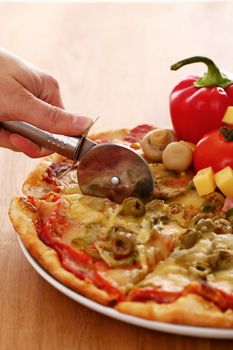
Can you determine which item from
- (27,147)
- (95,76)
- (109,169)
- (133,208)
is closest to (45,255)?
(133,208)

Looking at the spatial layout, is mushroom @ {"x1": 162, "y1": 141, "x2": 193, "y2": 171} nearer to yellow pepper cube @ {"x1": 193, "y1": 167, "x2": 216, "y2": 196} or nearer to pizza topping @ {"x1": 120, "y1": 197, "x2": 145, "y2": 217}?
yellow pepper cube @ {"x1": 193, "y1": 167, "x2": 216, "y2": 196}

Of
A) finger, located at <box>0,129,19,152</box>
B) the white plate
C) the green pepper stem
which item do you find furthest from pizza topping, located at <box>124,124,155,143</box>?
the white plate

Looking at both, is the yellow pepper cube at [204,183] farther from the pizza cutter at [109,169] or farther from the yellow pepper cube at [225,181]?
the pizza cutter at [109,169]

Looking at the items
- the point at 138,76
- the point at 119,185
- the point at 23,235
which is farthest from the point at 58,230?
the point at 138,76

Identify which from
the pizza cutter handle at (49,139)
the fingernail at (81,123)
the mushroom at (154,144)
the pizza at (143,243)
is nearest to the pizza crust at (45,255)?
the pizza at (143,243)

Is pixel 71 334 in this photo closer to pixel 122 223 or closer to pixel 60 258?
pixel 60 258
